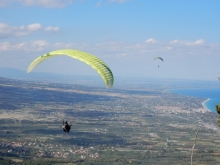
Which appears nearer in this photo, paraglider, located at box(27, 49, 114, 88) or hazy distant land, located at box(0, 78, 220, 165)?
paraglider, located at box(27, 49, 114, 88)

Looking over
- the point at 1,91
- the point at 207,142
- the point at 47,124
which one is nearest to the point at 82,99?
the point at 1,91

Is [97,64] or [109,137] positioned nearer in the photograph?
[97,64]

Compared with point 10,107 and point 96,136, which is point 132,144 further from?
point 10,107

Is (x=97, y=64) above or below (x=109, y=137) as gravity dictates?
above

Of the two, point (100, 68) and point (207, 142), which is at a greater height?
point (100, 68)

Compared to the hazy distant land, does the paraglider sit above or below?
above

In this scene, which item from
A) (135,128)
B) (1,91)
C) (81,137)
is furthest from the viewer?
(1,91)

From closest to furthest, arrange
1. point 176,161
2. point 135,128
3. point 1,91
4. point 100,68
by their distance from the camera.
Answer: point 100,68 → point 176,161 → point 135,128 → point 1,91

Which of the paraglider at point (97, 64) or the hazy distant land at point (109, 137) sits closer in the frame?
the paraglider at point (97, 64)

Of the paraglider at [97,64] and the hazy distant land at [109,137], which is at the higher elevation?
the paraglider at [97,64]

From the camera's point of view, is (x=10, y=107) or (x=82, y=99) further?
(x=82, y=99)
